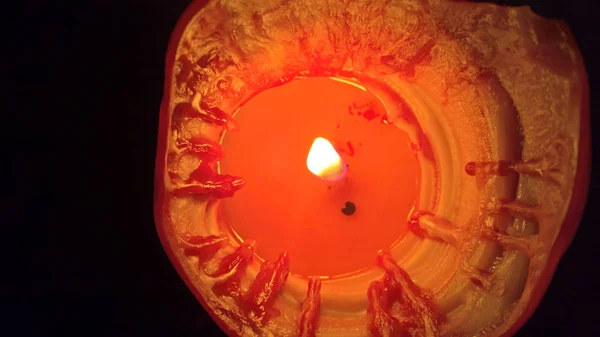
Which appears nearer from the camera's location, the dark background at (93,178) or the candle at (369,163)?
the candle at (369,163)

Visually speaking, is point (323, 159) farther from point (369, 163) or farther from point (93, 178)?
point (93, 178)

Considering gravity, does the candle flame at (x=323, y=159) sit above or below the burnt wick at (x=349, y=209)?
above

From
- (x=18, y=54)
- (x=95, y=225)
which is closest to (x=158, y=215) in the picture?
(x=95, y=225)

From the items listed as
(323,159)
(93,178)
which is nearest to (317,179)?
(323,159)

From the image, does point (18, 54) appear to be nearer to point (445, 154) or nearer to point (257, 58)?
point (257, 58)

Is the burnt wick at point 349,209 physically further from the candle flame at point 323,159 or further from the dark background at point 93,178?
the dark background at point 93,178

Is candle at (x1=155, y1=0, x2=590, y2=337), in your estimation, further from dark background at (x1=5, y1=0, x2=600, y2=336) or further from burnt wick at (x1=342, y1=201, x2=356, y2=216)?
A: dark background at (x1=5, y1=0, x2=600, y2=336)

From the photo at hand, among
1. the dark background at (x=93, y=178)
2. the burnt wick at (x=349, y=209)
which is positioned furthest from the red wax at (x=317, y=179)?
the dark background at (x=93, y=178)
